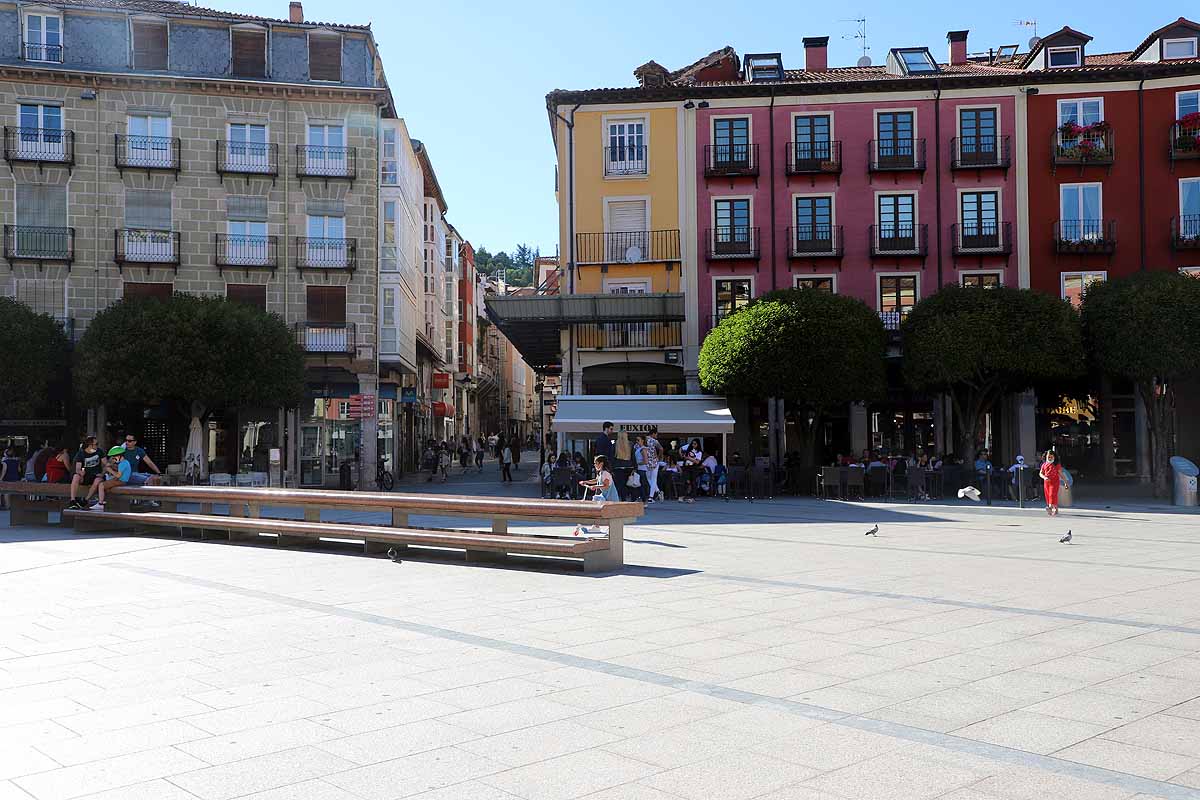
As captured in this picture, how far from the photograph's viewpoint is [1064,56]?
38.0m

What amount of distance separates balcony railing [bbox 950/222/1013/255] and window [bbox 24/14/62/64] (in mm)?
31174

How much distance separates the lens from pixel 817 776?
493cm

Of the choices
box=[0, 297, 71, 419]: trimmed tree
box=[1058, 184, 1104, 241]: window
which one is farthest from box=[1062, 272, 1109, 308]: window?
box=[0, 297, 71, 419]: trimmed tree

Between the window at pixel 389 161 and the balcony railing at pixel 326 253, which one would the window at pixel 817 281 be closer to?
the balcony railing at pixel 326 253

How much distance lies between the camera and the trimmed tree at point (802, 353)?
30.3 meters

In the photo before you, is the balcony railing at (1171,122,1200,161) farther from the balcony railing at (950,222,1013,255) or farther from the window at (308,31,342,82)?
the window at (308,31,342,82)

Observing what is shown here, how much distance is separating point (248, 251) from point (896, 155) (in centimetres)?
2260

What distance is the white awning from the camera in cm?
3044

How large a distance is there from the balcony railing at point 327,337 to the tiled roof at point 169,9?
10.9 meters

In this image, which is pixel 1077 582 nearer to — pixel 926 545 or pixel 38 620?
pixel 926 545

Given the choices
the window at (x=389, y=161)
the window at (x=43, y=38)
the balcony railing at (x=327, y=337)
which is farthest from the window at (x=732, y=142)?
the window at (x=43, y=38)

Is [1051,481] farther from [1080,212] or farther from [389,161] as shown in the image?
[389,161]

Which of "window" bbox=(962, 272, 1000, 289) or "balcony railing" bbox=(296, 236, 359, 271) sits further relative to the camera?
"balcony railing" bbox=(296, 236, 359, 271)

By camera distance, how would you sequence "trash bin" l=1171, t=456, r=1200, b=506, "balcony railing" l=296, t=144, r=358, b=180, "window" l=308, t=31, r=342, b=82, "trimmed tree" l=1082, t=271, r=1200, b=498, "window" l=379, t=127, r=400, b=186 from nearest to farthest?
"trash bin" l=1171, t=456, r=1200, b=506 < "trimmed tree" l=1082, t=271, r=1200, b=498 < "balcony railing" l=296, t=144, r=358, b=180 < "window" l=308, t=31, r=342, b=82 < "window" l=379, t=127, r=400, b=186
